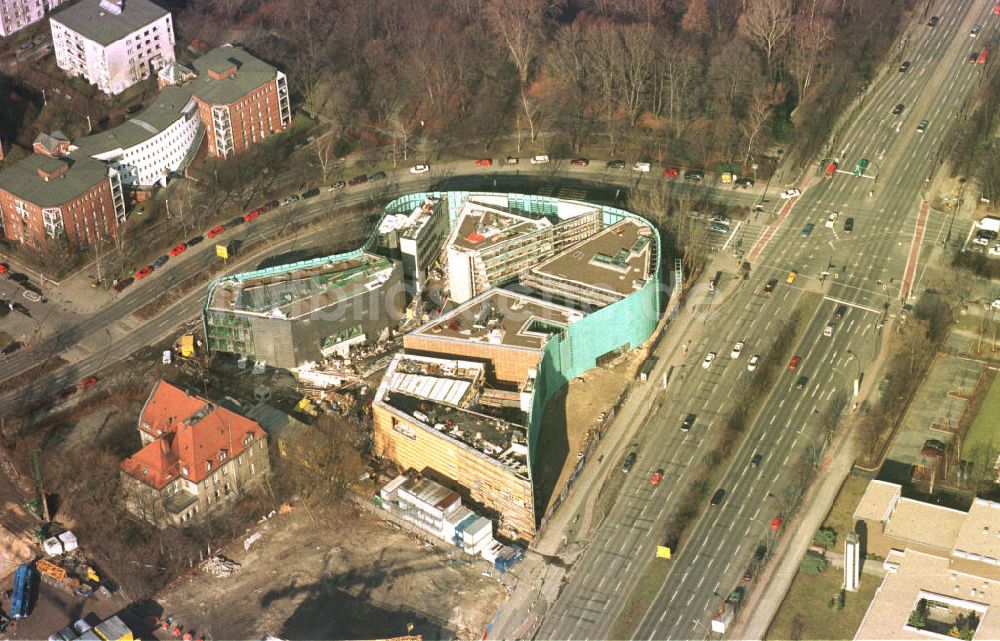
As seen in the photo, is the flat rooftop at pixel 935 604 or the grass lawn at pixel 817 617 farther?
the grass lawn at pixel 817 617

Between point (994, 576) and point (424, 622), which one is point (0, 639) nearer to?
point (424, 622)

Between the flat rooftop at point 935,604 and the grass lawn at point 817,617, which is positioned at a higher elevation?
the flat rooftop at point 935,604

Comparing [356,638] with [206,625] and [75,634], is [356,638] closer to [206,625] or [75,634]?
[206,625]

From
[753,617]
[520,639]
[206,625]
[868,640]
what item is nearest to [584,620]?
[520,639]

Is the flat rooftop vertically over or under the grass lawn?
over

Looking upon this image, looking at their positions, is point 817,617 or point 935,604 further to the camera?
point 817,617

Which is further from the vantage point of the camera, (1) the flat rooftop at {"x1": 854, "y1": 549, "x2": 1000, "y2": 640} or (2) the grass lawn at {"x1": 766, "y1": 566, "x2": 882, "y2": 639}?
(2) the grass lawn at {"x1": 766, "y1": 566, "x2": 882, "y2": 639}

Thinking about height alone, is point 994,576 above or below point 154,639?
above

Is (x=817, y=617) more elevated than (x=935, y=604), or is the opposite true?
(x=935, y=604)
